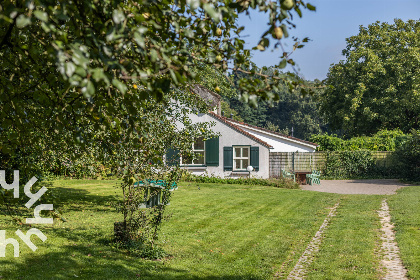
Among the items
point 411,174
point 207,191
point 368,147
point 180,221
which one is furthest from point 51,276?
point 368,147

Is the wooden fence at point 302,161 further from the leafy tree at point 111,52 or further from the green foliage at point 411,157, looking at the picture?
the leafy tree at point 111,52

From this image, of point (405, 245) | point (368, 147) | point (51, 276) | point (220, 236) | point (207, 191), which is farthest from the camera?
point (368, 147)

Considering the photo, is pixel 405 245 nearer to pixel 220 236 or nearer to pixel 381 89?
pixel 220 236

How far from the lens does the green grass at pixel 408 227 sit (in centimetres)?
851

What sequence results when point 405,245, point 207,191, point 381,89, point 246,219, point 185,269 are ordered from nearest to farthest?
point 185,269, point 405,245, point 246,219, point 207,191, point 381,89

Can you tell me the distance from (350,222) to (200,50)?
1044cm

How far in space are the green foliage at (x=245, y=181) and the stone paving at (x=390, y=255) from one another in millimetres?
11135

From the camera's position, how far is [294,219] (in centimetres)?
1408

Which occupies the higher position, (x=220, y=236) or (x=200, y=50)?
(x=200, y=50)

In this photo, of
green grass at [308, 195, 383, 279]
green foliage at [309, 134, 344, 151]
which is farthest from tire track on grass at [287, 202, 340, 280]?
green foliage at [309, 134, 344, 151]

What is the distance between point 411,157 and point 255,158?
9.75 meters

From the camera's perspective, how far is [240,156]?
27578mm

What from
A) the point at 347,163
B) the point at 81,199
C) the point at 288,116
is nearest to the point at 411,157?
the point at 347,163

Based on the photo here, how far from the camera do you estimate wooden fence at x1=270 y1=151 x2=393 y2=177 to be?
29.6 meters
